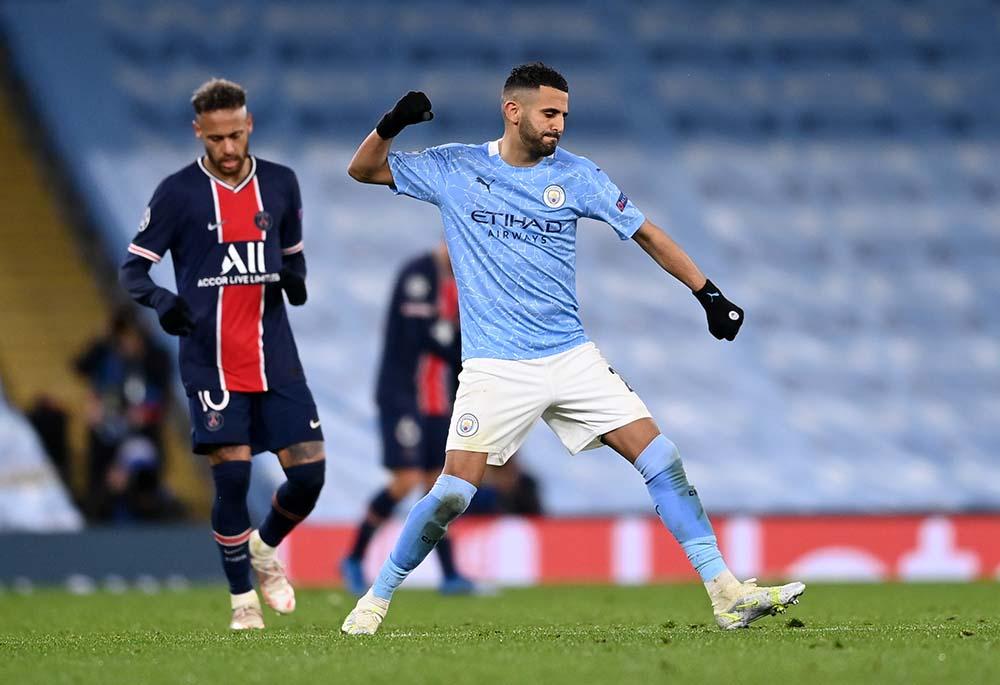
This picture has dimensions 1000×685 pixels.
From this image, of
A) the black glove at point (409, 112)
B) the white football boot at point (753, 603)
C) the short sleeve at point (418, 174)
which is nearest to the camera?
the white football boot at point (753, 603)

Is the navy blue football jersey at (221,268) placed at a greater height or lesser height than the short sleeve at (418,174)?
lesser

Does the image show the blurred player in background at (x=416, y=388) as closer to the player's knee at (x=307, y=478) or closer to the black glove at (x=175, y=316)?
the player's knee at (x=307, y=478)

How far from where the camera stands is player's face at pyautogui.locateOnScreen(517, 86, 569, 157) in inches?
245

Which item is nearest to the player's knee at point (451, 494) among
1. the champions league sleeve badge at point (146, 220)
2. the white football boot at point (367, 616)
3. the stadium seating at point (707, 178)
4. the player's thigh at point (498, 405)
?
the player's thigh at point (498, 405)

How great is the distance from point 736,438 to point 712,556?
842cm

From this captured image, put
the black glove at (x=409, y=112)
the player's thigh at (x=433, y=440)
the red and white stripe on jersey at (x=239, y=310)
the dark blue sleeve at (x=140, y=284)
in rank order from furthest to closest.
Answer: the player's thigh at (x=433, y=440), the red and white stripe on jersey at (x=239, y=310), the dark blue sleeve at (x=140, y=284), the black glove at (x=409, y=112)

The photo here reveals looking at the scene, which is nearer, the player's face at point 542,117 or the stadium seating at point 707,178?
the player's face at point 542,117

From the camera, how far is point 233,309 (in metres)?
6.94

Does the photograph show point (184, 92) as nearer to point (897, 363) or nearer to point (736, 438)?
point (736, 438)

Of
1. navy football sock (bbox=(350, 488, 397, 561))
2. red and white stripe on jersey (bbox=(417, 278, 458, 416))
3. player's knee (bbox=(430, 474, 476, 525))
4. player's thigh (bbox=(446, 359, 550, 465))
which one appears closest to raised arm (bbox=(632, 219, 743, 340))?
player's thigh (bbox=(446, 359, 550, 465))

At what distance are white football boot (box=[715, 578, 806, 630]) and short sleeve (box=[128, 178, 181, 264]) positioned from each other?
2.50 metres

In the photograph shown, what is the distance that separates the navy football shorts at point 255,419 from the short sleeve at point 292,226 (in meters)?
0.54

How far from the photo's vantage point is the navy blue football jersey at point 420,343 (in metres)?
9.98

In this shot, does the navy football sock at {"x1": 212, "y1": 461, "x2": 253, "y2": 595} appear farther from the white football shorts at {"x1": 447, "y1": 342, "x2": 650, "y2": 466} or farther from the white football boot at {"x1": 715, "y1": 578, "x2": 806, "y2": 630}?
the white football boot at {"x1": 715, "y1": 578, "x2": 806, "y2": 630}
